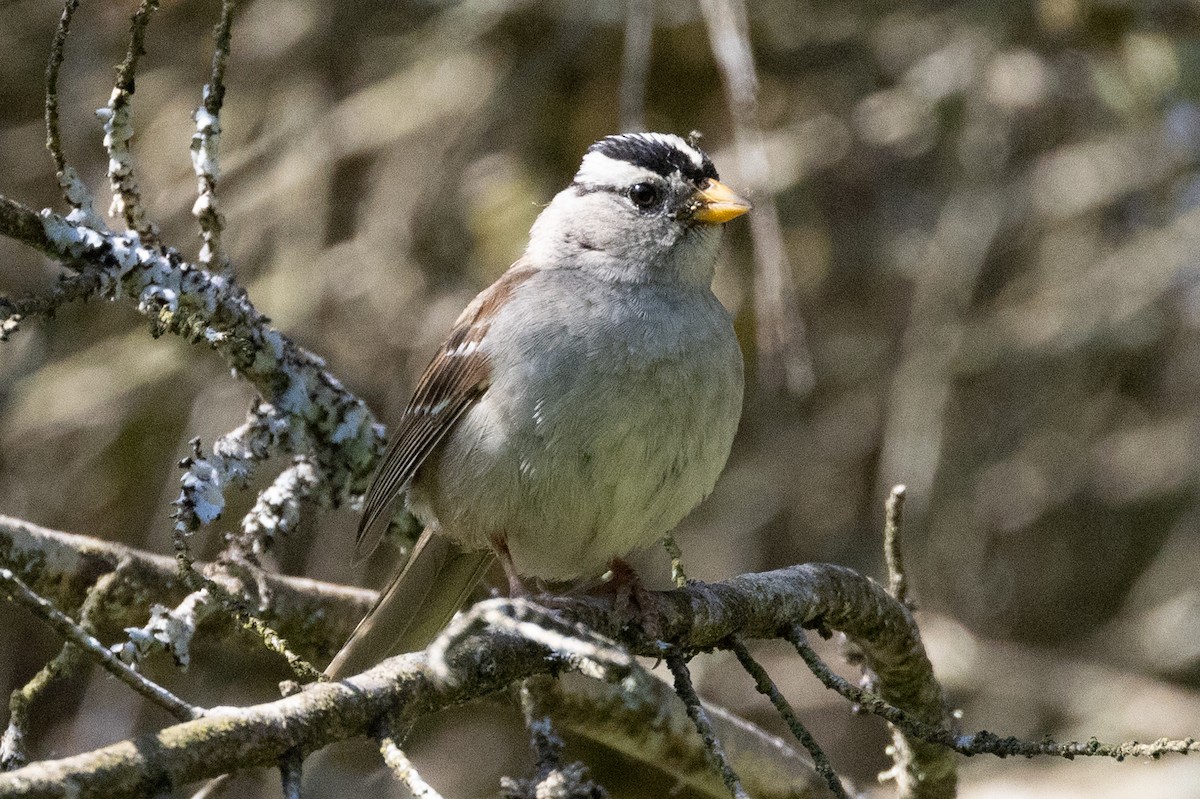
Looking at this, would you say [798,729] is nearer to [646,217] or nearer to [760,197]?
[646,217]

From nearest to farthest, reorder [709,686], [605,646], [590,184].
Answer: [605,646] < [590,184] < [709,686]

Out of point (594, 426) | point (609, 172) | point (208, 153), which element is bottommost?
point (594, 426)

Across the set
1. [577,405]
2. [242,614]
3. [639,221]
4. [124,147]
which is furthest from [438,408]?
[242,614]

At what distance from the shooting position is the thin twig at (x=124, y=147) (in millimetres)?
2367

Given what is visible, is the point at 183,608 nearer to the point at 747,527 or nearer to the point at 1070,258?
the point at 747,527

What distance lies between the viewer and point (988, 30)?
17.0 feet

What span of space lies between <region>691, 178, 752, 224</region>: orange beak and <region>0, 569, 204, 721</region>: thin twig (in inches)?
78.8

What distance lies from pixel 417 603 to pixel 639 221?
112 centimetres

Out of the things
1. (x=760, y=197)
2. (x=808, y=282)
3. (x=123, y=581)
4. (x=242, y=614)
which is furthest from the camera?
A: (x=808, y=282)

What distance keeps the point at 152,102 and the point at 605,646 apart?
3.95m

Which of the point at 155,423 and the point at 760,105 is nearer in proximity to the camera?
the point at 155,423

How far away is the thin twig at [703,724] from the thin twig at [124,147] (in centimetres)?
132

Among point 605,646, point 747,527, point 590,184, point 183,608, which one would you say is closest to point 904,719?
point 605,646

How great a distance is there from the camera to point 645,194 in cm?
342
